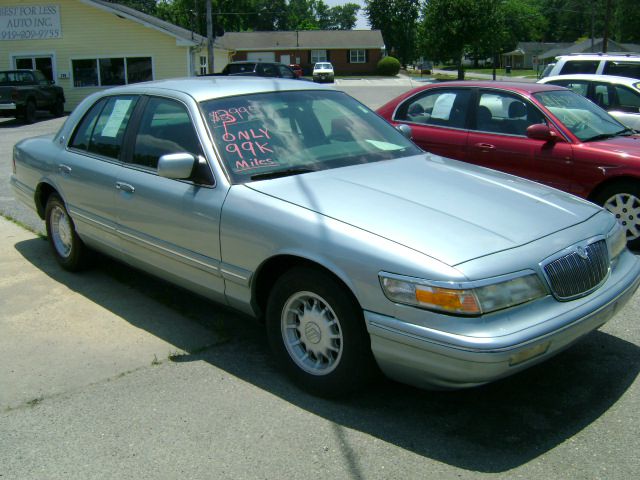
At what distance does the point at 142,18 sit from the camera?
29797 mm

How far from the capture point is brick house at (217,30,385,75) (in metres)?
73.2

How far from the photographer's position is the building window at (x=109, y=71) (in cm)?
2947

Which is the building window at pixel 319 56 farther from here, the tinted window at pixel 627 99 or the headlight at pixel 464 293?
the headlight at pixel 464 293

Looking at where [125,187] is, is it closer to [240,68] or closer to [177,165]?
[177,165]

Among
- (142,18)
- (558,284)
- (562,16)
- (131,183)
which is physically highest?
(562,16)

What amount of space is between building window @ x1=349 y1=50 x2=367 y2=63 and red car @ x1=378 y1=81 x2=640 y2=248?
6764cm

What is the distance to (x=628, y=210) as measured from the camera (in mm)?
6434

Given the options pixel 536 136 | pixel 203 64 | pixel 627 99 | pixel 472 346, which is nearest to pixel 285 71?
pixel 203 64

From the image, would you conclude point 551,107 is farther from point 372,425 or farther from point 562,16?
point 562,16

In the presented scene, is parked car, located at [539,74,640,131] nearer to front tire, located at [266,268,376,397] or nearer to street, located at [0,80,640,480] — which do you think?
street, located at [0,80,640,480]

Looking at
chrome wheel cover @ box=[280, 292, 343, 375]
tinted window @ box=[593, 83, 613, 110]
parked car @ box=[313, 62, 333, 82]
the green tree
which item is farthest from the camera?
the green tree

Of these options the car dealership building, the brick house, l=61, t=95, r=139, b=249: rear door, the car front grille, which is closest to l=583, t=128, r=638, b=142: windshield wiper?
the car front grille

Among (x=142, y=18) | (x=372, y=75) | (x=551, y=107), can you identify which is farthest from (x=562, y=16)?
(x=551, y=107)

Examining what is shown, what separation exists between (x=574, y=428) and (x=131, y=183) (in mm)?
3211
